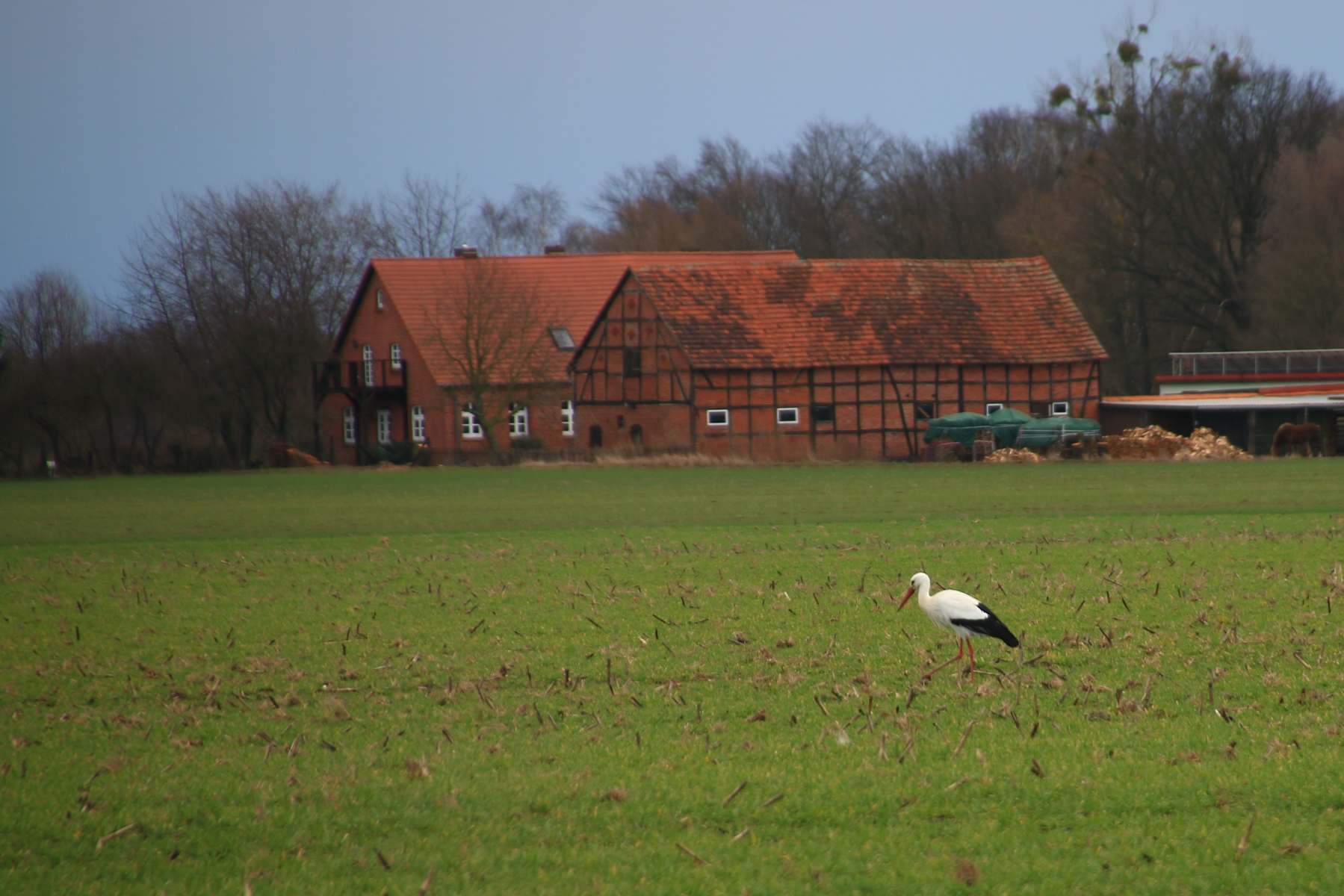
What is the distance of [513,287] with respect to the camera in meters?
55.8

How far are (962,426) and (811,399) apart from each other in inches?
225

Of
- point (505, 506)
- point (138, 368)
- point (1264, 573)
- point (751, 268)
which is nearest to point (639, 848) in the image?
point (1264, 573)

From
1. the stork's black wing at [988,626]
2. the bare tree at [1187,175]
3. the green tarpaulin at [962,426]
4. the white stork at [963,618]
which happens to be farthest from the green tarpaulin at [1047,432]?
the stork's black wing at [988,626]

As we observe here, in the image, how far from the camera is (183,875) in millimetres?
5211

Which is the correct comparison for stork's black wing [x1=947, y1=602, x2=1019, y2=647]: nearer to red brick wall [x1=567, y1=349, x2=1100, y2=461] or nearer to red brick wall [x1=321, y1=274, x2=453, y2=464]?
red brick wall [x1=567, y1=349, x2=1100, y2=461]

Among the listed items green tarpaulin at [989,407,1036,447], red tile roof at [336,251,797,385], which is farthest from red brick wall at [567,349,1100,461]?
red tile roof at [336,251,797,385]

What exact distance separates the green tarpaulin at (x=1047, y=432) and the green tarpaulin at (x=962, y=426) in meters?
1.15

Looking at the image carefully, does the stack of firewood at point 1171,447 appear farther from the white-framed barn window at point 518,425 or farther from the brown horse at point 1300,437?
the white-framed barn window at point 518,425

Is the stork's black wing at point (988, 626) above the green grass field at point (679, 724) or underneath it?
above

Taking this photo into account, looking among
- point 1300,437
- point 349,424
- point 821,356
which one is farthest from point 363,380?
point 1300,437

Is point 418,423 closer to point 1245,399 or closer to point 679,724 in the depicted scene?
point 1245,399

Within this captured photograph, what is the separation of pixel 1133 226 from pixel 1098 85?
272 inches

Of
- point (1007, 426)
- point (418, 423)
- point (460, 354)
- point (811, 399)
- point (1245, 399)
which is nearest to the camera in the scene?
point (1007, 426)

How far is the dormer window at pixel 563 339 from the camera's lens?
5625 cm
